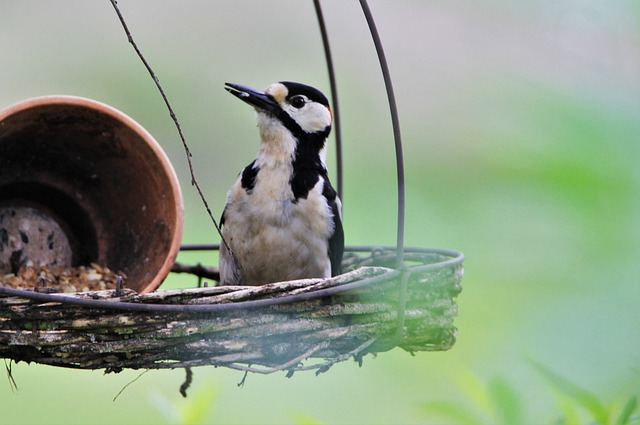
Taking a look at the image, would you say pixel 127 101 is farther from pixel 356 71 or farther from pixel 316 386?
pixel 316 386

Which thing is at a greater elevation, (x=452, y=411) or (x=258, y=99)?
(x=258, y=99)

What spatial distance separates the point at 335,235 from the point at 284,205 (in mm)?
186

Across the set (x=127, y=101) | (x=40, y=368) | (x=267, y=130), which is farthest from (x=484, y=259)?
(x=127, y=101)

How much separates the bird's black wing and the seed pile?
645mm

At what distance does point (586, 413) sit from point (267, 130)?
76.8 inches

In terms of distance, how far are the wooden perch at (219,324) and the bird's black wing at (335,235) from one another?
0.78 meters

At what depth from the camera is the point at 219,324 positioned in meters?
1.59

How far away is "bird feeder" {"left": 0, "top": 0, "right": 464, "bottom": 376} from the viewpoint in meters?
1.53

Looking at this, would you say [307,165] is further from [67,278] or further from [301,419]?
[301,419]

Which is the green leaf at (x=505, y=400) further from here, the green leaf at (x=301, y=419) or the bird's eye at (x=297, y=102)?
the bird's eye at (x=297, y=102)

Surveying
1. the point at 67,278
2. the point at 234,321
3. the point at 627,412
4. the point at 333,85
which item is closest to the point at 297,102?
the point at 333,85

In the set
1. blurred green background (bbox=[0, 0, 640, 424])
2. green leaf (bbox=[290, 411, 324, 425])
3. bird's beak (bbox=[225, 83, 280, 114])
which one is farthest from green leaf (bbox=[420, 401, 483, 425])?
bird's beak (bbox=[225, 83, 280, 114])

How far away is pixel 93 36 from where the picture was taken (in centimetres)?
688

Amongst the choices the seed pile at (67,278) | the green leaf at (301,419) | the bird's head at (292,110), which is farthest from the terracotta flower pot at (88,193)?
the green leaf at (301,419)
